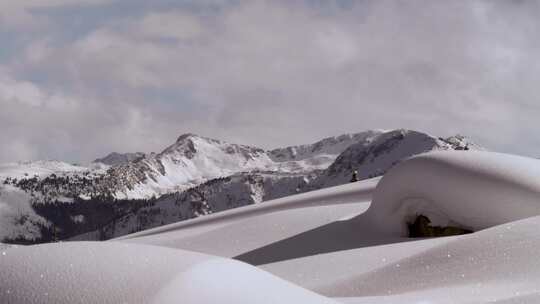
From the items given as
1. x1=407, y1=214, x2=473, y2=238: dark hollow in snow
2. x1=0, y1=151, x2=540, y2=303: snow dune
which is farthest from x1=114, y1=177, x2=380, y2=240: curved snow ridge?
x1=407, y1=214, x2=473, y2=238: dark hollow in snow

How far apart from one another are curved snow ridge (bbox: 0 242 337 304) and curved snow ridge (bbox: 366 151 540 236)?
33.5 ft

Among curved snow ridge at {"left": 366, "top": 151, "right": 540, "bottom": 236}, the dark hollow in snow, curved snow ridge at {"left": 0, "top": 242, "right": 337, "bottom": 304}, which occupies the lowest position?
curved snow ridge at {"left": 0, "top": 242, "right": 337, "bottom": 304}

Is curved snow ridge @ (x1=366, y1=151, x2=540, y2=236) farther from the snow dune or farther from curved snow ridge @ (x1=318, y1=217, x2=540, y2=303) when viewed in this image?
curved snow ridge @ (x1=318, y1=217, x2=540, y2=303)

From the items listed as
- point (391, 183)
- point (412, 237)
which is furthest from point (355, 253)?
point (391, 183)

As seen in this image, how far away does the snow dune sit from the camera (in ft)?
18.2

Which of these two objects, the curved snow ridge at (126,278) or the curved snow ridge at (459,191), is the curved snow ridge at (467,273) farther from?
the curved snow ridge at (459,191)

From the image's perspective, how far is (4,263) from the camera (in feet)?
18.9

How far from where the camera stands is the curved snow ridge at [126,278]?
5.33 metres

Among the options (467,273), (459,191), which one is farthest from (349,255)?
(467,273)

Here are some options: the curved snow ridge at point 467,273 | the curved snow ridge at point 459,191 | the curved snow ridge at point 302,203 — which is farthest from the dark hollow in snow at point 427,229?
the curved snow ridge at point 302,203

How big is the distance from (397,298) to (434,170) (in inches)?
353

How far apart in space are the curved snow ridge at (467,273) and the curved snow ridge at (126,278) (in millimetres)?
2659

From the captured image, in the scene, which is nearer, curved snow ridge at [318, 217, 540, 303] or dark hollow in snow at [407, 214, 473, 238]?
curved snow ridge at [318, 217, 540, 303]

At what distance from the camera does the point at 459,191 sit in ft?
51.9
